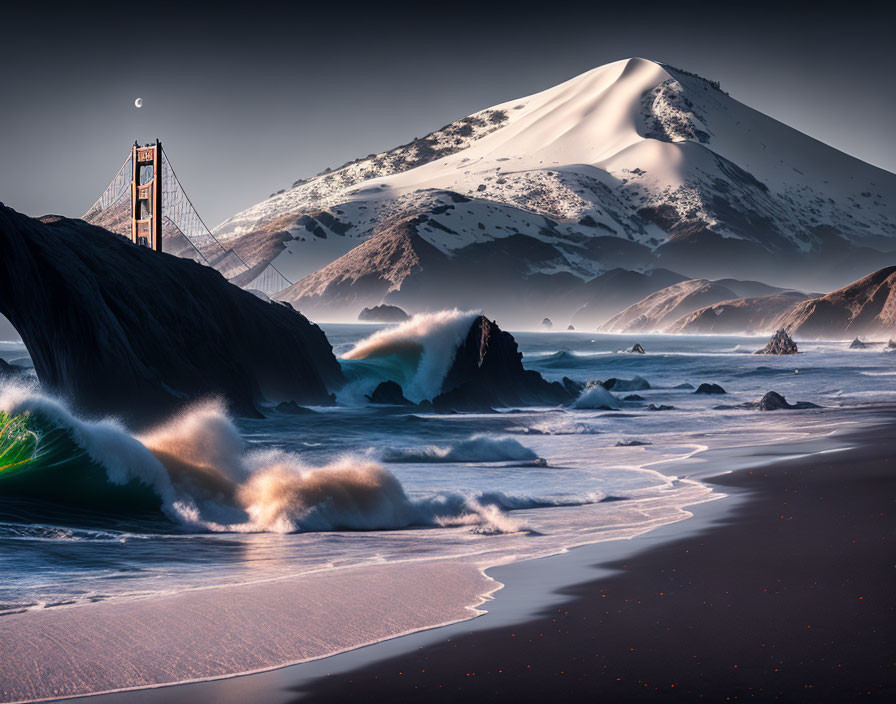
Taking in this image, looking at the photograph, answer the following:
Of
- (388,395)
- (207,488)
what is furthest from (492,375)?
(207,488)

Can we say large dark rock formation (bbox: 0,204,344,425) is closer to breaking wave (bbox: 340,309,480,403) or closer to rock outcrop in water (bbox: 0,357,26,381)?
breaking wave (bbox: 340,309,480,403)

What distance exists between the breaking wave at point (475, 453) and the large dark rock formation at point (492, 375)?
54.7 ft

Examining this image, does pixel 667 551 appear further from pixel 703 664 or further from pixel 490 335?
pixel 490 335

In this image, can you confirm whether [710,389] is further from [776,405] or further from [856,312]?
[856,312]

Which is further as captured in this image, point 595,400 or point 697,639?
point 595,400

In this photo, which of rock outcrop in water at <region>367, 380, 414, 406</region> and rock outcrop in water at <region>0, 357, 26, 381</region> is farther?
rock outcrop in water at <region>367, 380, 414, 406</region>

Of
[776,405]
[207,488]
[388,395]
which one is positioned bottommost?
[776,405]

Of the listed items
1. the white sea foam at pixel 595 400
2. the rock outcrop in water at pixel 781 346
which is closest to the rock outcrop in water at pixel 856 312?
the rock outcrop in water at pixel 781 346

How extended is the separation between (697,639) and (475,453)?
14.5 meters

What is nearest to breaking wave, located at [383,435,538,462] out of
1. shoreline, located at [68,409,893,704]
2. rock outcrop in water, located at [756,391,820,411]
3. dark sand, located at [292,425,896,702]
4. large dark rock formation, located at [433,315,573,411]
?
shoreline, located at [68,409,893,704]

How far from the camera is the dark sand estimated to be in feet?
19.3

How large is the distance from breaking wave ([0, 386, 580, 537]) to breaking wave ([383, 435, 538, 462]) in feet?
21.5

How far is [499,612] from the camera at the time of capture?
312 inches

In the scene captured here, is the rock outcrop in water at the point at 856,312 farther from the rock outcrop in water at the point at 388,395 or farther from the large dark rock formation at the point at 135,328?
the large dark rock formation at the point at 135,328
